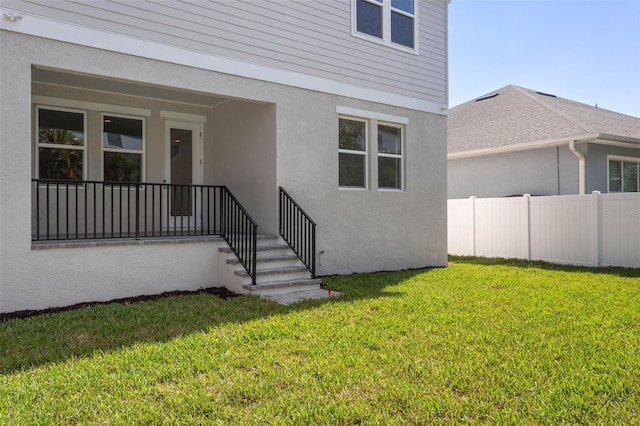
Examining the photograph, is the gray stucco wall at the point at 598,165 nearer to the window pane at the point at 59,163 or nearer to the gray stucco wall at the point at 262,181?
the gray stucco wall at the point at 262,181

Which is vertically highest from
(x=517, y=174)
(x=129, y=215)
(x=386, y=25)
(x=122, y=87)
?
(x=386, y=25)

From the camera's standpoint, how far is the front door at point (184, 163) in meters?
8.97

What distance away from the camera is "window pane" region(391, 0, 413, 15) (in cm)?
963

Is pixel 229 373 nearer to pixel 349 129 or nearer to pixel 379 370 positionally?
pixel 379 370

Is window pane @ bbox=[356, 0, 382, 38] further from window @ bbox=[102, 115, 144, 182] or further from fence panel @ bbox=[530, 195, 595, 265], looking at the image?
fence panel @ bbox=[530, 195, 595, 265]

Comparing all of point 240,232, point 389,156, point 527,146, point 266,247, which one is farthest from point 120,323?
point 527,146

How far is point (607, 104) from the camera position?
1922cm

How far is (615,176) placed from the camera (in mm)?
13766

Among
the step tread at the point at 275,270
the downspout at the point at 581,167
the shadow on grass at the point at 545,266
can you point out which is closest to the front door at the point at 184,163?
the step tread at the point at 275,270

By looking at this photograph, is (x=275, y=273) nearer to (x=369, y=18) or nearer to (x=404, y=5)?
(x=369, y=18)

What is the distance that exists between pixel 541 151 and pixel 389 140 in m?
6.64

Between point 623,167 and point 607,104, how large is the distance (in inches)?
265

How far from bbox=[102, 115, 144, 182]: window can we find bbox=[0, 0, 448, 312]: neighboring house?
0.03 meters

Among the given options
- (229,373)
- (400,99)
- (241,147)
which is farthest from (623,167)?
(229,373)
